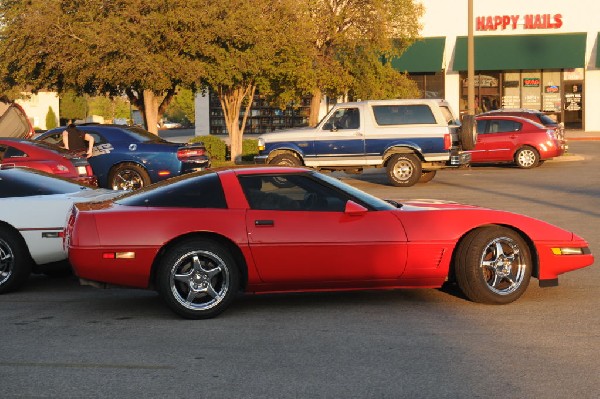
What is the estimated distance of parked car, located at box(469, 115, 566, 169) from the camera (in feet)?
97.7

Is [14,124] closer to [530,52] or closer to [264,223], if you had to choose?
[264,223]

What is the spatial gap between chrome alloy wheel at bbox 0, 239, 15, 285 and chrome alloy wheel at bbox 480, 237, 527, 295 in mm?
4599

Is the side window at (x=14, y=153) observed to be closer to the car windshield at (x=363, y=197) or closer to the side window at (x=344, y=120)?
the side window at (x=344, y=120)

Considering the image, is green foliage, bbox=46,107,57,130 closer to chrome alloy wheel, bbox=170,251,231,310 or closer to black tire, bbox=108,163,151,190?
black tire, bbox=108,163,151,190

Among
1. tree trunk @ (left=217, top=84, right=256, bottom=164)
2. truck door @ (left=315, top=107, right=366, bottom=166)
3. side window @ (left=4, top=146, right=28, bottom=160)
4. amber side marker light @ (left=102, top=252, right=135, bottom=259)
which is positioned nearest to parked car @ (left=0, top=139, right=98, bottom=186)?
side window @ (left=4, top=146, right=28, bottom=160)

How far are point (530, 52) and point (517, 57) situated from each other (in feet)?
2.26

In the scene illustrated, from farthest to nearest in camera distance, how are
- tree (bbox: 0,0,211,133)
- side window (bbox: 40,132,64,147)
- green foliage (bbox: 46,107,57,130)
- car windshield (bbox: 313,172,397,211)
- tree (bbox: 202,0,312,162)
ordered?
green foliage (bbox: 46,107,57,130) < tree (bbox: 202,0,312,162) < tree (bbox: 0,0,211,133) < side window (bbox: 40,132,64,147) < car windshield (bbox: 313,172,397,211)

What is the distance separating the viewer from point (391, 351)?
7566 millimetres

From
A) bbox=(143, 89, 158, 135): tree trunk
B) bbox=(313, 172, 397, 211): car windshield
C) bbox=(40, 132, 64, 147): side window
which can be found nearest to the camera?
bbox=(313, 172, 397, 211): car windshield

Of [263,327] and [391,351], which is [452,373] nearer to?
[391,351]

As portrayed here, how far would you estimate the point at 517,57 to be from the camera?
5322 cm

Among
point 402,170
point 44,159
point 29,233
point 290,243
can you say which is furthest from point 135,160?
point 290,243

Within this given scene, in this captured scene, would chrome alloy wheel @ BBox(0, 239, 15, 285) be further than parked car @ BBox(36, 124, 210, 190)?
No


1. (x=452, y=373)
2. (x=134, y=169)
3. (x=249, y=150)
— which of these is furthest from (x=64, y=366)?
(x=249, y=150)
